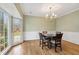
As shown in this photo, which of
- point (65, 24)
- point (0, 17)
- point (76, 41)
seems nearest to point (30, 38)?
point (65, 24)

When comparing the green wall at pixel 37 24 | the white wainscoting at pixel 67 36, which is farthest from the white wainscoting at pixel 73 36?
the green wall at pixel 37 24

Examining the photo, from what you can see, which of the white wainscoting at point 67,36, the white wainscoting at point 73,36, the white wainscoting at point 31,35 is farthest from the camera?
the white wainscoting at point 31,35

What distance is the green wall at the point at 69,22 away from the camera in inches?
234

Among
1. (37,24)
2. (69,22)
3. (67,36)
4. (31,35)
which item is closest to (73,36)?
(67,36)

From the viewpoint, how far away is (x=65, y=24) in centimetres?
746

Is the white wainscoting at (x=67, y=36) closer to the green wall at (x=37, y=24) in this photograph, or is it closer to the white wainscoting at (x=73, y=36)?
the white wainscoting at (x=73, y=36)

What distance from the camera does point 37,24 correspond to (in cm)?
840

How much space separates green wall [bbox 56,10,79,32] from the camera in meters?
5.95

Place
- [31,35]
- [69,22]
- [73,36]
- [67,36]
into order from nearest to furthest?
[73,36] < [69,22] < [67,36] < [31,35]

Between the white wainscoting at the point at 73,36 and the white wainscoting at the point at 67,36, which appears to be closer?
the white wainscoting at the point at 73,36

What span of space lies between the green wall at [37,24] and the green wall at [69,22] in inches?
32.5

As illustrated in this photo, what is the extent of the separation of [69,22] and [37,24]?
3.05 meters

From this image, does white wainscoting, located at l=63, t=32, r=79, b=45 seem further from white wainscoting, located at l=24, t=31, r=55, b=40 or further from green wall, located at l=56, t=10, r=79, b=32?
white wainscoting, located at l=24, t=31, r=55, b=40

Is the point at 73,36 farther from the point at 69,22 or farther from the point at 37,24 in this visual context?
the point at 37,24
